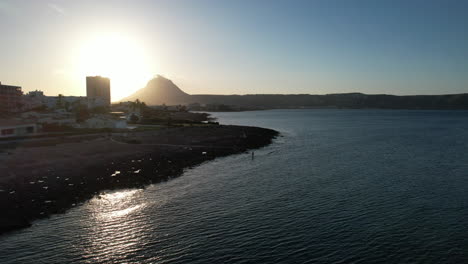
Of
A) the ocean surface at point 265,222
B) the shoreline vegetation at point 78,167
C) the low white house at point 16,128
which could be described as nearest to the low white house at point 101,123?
the shoreline vegetation at point 78,167

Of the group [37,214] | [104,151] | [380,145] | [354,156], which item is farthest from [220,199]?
[380,145]

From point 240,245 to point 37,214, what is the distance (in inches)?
610

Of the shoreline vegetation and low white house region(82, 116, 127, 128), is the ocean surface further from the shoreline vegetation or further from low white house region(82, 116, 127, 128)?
low white house region(82, 116, 127, 128)

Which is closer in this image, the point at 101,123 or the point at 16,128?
the point at 16,128

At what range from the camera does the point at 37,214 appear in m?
24.1

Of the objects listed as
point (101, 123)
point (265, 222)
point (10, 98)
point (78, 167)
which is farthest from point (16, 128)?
point (10, 98)

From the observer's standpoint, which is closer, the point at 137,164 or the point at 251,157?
the point at 137,164

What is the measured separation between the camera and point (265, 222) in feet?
80.8

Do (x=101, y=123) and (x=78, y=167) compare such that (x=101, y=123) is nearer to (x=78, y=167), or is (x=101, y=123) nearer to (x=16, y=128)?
(x=16, y=128)

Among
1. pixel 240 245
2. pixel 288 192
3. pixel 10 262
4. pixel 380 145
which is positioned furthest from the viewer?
pixel 380 145

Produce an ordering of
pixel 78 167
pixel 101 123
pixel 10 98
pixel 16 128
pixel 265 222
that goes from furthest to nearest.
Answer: pixel 10 98
pixel 101 123
pixel 16 128
pixel 78 167
pixel 265 222

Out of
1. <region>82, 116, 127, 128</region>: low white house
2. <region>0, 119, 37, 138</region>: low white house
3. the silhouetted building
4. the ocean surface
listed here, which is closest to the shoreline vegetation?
the ocean surface

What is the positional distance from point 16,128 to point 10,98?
7574cm

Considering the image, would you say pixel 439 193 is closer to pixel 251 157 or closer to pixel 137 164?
pixel 251 157
